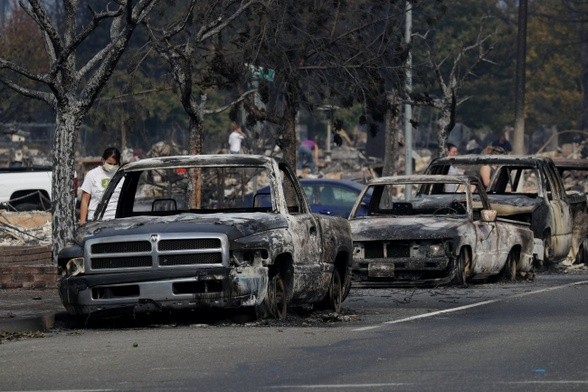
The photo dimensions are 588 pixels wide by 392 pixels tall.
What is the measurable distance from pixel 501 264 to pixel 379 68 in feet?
15.8

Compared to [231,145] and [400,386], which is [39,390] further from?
[231,145]

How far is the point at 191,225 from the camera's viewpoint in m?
14.5

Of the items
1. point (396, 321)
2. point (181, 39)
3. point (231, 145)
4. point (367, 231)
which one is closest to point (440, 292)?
point (367, 231)

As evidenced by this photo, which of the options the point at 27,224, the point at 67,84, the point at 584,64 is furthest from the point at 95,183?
the point at 584,64

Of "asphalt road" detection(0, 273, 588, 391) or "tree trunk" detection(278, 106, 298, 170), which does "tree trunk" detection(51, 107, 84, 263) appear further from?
"tree trunk" detection(278, 106, 298, 170)

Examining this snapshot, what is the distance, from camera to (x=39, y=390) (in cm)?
1016

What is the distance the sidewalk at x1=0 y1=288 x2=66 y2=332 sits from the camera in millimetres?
14844

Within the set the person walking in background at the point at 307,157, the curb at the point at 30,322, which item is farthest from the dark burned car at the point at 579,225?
the person walking in background at the point at 307,157

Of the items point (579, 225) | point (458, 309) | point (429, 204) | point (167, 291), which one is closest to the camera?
point (167, 291)

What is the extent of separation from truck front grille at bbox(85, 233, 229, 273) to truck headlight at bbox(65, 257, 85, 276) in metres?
0.20

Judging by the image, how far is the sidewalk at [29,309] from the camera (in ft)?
48.7

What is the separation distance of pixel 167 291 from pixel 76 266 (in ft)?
3.15

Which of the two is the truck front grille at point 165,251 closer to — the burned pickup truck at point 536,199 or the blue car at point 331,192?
the burned pickup truck at point 536,199

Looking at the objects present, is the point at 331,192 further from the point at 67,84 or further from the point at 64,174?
the point at 67,84
